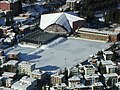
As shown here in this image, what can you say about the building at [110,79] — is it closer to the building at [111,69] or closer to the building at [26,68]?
the building at [111,69]

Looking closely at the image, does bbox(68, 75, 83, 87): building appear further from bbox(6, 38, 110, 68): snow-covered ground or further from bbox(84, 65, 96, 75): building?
bbox(6, 38, 110, 68): snow-covered ground

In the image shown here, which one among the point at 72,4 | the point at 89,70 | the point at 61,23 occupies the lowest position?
the point at 89,70

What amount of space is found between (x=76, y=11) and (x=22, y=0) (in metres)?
2.65

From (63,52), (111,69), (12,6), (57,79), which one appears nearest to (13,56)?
(63,52)

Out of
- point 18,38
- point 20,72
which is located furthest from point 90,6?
point 20,72

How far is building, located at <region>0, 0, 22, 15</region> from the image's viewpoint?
17.0 metres

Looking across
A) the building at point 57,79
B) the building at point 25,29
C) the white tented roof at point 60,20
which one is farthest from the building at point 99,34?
the building at point 57,79

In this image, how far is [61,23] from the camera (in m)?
15.1

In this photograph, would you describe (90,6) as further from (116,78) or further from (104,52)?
(116,78)

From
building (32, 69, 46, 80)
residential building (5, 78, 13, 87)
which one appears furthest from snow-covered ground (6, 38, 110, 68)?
residential building (5, 78, 13, 87)

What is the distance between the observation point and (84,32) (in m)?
14.6

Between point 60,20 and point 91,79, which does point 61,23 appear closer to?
point 60,20

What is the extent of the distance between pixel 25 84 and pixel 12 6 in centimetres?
691

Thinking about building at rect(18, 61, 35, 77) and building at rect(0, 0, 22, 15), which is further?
building at rect(0, 0, 22, 15)
